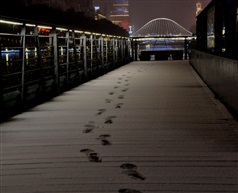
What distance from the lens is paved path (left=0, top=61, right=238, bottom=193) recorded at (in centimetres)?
314

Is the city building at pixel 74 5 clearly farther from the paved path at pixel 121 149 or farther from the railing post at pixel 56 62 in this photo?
the paved path at pixel 121 149

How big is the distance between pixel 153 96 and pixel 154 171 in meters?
5.55

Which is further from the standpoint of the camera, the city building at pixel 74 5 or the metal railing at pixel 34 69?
the city building at pixel 74 5

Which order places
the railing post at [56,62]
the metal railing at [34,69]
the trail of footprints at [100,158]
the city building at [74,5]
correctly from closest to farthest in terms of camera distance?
the trail of footprints at [100,158], the metal railing at [34,69], the railing post at [56,62], the city building at [74,5]

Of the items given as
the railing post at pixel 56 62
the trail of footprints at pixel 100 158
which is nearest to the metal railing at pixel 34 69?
the railing post at pixel 56 62

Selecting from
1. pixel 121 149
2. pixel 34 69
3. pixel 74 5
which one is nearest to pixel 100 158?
pixel 121 149

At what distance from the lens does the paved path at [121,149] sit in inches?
124

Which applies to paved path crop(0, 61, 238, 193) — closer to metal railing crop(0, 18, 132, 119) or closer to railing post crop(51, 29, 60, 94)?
metal railing crop(0, 18, 132, 119)

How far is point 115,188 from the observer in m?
3.02

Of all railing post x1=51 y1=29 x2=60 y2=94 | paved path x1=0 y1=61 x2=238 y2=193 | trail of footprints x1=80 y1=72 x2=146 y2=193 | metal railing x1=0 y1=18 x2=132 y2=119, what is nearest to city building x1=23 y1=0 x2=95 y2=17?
metal railing x1=0 y1=18 x2=132 y2=119

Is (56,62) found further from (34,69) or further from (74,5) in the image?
(74,5)

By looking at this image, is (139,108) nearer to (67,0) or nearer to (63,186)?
(63,186)

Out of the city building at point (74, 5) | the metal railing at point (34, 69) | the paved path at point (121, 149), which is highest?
the city building at point (74, 5)

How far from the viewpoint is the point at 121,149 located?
13.9 ft
